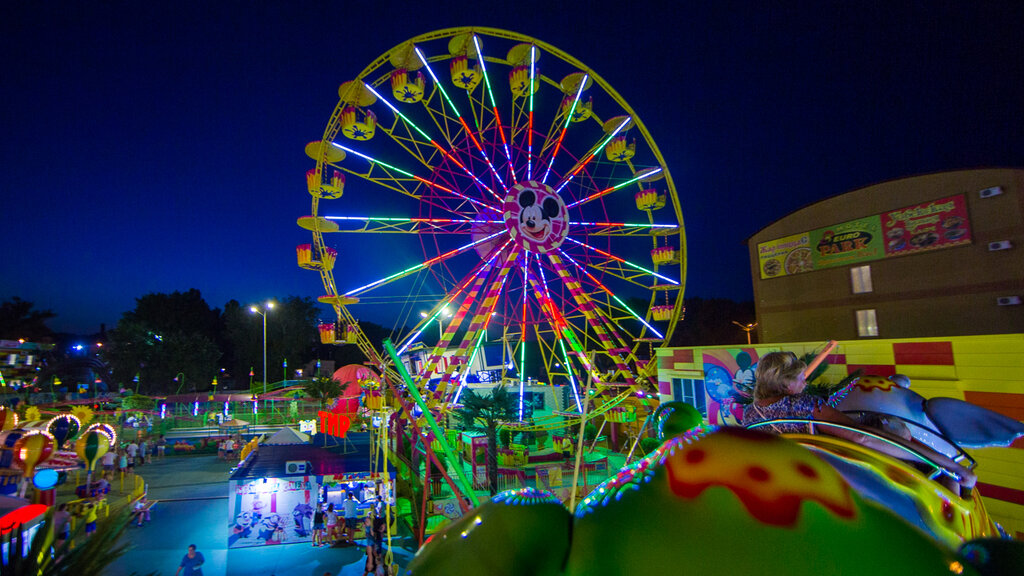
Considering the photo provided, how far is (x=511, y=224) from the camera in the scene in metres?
13.2

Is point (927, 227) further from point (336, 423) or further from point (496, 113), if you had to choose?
point (336, 423)

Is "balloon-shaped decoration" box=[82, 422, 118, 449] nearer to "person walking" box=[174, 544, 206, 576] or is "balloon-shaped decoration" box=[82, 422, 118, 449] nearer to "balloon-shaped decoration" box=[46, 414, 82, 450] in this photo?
"balloon-shaped decoration" box=[46, 414, 82, 450]

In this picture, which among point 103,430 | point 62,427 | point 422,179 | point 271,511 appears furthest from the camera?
point 103,430

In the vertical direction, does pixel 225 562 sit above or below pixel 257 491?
below

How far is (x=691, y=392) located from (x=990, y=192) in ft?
26.7

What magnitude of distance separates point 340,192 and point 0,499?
860 centimetres

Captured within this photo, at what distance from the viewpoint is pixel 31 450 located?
1140cm

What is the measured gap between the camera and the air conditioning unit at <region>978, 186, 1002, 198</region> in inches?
438

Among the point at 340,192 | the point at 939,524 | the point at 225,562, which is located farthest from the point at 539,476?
the point at 939,524

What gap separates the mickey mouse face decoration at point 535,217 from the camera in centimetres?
1324

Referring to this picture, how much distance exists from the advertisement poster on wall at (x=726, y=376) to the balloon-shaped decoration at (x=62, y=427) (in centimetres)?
1719

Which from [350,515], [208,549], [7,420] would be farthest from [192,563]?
[7,420]

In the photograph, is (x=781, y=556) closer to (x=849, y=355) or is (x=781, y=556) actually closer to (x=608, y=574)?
(x=608, y=574)

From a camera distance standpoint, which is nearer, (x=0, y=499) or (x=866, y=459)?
(x=866, y=459)
